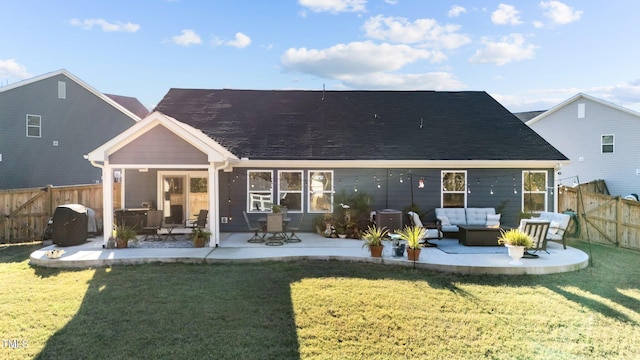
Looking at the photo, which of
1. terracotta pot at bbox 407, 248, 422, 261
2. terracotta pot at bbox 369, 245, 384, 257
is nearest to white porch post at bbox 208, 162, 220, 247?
terracotta pot at bbox 369, 245, 384, 257

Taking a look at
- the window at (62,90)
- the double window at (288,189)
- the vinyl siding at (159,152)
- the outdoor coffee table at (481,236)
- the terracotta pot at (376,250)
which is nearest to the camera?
the terracotta pot at (376,250)

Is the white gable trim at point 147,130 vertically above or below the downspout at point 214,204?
above

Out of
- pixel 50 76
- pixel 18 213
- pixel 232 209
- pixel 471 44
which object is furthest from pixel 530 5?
pixel 50 76

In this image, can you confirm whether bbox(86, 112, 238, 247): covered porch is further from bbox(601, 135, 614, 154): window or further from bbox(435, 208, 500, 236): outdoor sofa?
→ bbox(601, 135, 614, 154): window

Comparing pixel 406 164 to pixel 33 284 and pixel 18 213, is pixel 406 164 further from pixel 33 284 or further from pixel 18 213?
pixel 18 213

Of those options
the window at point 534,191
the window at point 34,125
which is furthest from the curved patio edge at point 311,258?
the window at point 34,125

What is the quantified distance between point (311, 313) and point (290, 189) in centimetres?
709

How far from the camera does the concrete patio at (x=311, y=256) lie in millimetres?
7945

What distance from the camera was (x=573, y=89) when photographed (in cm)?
2081

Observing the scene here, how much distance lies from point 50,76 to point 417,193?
1559cm

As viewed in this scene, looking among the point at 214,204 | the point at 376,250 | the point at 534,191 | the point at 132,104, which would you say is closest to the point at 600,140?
the point at 534,191

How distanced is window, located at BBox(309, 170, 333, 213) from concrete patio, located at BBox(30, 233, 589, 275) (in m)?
2.48

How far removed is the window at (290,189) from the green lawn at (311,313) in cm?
445

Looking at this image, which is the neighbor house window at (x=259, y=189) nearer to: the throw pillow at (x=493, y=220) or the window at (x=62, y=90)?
the throw pillow at (x=493, y=220)
